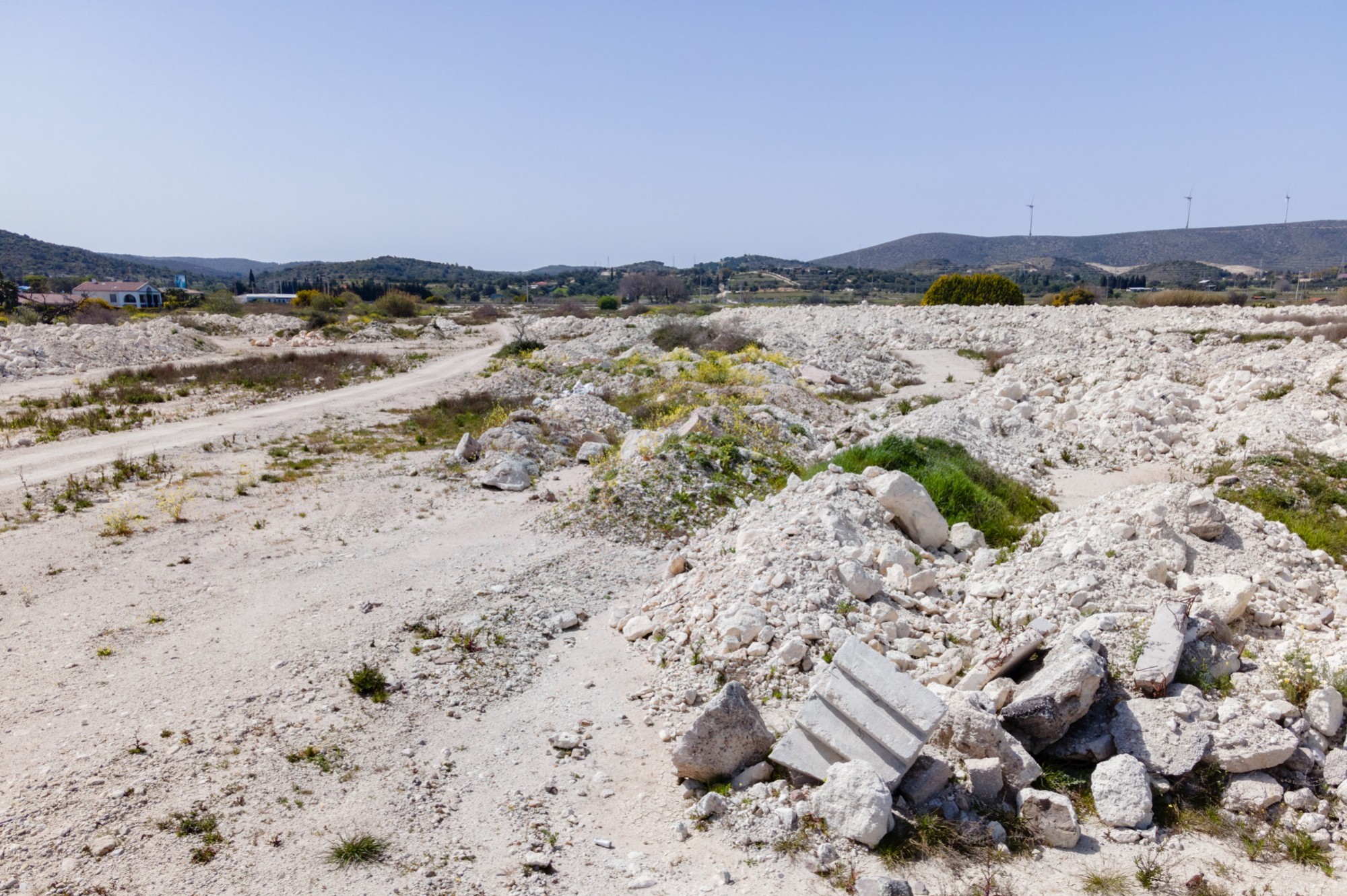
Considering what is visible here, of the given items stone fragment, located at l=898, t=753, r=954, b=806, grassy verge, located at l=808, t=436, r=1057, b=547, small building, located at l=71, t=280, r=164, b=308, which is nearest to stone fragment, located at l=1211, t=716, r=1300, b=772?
stone fragment, located at l=898, t=753, r=954, b=806

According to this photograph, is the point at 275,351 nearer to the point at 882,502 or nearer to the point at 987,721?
the point at 882,502

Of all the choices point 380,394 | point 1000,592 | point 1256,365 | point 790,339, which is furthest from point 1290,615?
point 790,339

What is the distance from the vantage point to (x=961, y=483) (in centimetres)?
1031

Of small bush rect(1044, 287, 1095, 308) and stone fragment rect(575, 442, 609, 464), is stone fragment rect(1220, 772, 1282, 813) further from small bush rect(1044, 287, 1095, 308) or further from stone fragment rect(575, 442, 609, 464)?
small bush rect(1044, 287, 1095, 308)

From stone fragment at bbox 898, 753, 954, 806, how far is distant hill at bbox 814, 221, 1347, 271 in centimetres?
11350

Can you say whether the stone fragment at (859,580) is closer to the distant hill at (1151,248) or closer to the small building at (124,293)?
the small building at (124,293)

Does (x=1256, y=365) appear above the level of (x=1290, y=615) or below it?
above

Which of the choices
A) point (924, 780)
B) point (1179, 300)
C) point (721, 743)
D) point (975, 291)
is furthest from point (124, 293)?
point (924, 780)

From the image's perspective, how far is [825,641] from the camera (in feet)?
21.4

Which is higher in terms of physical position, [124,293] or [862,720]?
[124,293]

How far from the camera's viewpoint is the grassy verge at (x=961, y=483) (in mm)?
9734

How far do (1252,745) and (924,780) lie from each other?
2265mm

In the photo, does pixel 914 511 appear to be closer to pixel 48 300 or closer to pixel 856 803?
pixel 856 803

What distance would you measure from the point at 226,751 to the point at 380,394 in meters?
18.8
